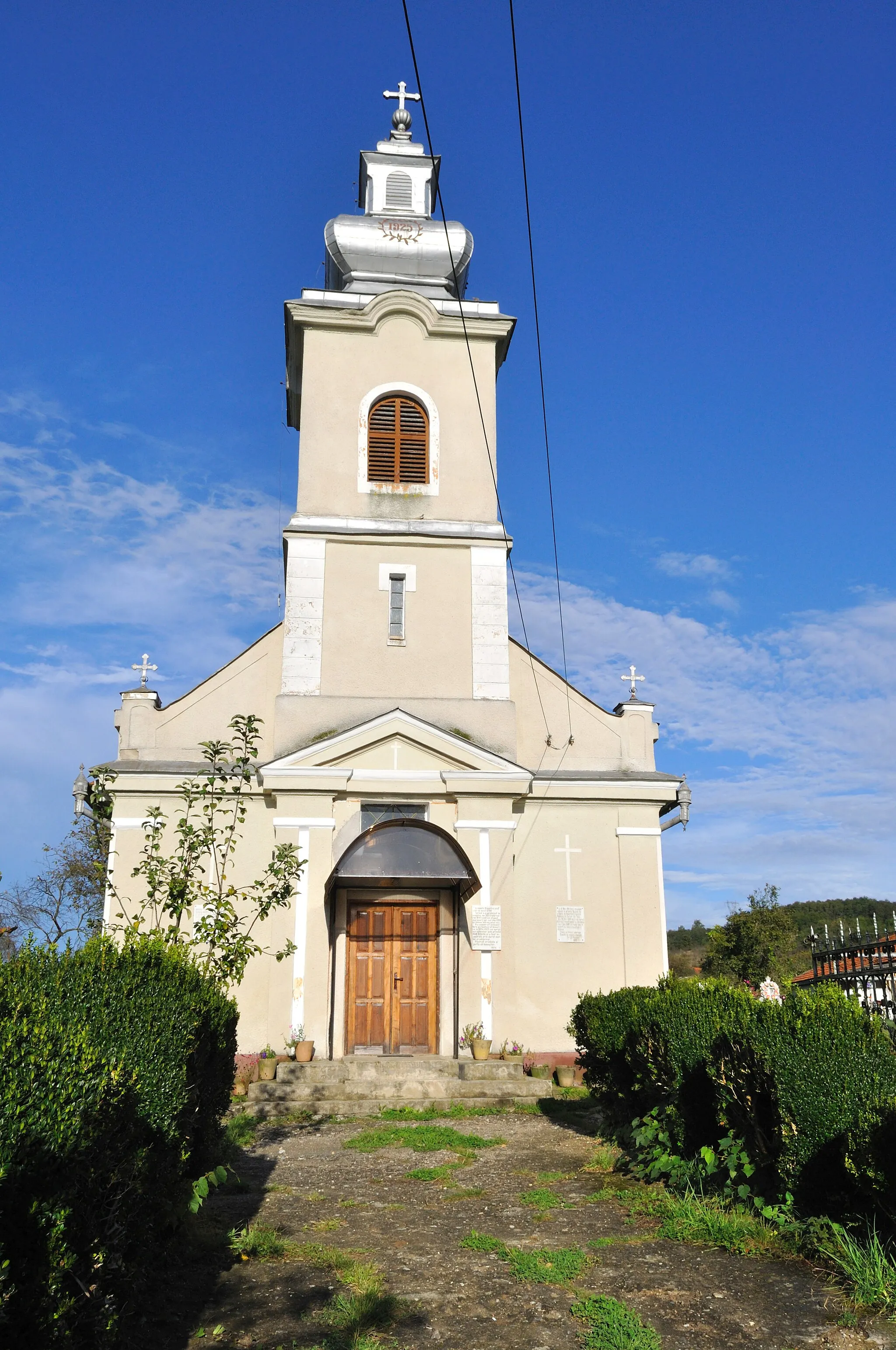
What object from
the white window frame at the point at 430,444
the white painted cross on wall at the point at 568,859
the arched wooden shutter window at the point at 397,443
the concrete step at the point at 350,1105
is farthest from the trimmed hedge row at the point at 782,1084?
the arched wooden shutter window at the point at 397,443

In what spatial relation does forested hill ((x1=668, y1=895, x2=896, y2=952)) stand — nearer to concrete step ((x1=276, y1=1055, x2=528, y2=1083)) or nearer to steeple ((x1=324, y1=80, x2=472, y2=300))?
concrete step ((x1=276, y1=1055, x2=528, y2=1083))

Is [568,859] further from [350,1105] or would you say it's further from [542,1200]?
[542,1200]

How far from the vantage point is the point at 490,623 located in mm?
17906

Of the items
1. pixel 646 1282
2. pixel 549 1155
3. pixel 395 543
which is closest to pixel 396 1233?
pixel 646 1282

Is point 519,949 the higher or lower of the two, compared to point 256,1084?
higher

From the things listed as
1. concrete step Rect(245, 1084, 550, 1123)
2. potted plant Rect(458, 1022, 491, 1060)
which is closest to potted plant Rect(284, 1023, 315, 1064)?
concrete step Rect(245, 1084, 550, 1123)

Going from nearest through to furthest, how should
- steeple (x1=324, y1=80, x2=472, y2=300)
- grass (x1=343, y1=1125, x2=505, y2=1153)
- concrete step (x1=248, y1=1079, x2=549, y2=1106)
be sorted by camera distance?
grass (x1=343, y1=1125, x2=505, y2=1153)
concrete step (x1=248, y1=1079, x2=549, y2=1106)
steeple (x1=324, y1=80, x2=472, y2=300)

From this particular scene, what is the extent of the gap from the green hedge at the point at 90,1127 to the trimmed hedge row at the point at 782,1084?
145 inches

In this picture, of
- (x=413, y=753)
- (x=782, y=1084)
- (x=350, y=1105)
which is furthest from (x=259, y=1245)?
(x=413, y=753)

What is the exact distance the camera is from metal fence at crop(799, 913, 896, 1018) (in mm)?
10742

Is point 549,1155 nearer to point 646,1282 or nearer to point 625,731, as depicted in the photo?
point 646,1282

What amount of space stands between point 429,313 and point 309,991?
12222mm

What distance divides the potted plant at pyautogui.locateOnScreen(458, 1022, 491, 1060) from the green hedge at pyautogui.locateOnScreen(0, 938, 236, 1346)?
356 inches

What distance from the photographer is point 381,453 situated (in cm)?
1880
